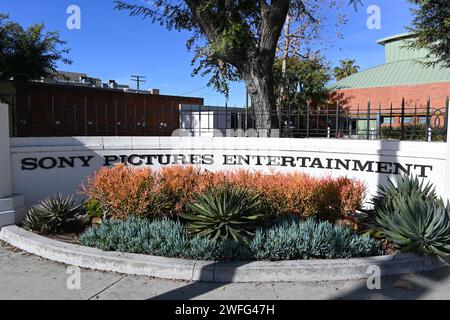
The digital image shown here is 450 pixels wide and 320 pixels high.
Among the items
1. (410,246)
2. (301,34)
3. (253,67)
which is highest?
(301,34)

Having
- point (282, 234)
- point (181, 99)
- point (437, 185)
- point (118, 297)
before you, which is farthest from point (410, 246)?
point (181, 99)

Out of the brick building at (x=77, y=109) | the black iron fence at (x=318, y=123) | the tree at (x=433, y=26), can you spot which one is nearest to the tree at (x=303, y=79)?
the brick building at (x=77, y=109)

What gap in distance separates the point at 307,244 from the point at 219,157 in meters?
4.83

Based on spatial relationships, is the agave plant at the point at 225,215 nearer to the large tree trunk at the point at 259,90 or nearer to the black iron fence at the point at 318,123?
the black iron fence at the point at 318,123

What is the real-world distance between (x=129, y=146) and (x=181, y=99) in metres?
25.2

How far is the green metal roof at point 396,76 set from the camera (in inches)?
1216

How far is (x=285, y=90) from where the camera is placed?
2884 centimetres

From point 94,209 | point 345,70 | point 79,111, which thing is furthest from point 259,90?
point 345,70

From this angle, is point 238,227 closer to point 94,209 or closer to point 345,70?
point 94,209

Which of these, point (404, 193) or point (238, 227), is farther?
point (404, 193)

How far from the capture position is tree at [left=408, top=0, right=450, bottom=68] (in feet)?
50.4

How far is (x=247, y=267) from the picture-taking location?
458 centimetres

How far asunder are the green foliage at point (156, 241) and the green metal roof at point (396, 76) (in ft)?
96.5
